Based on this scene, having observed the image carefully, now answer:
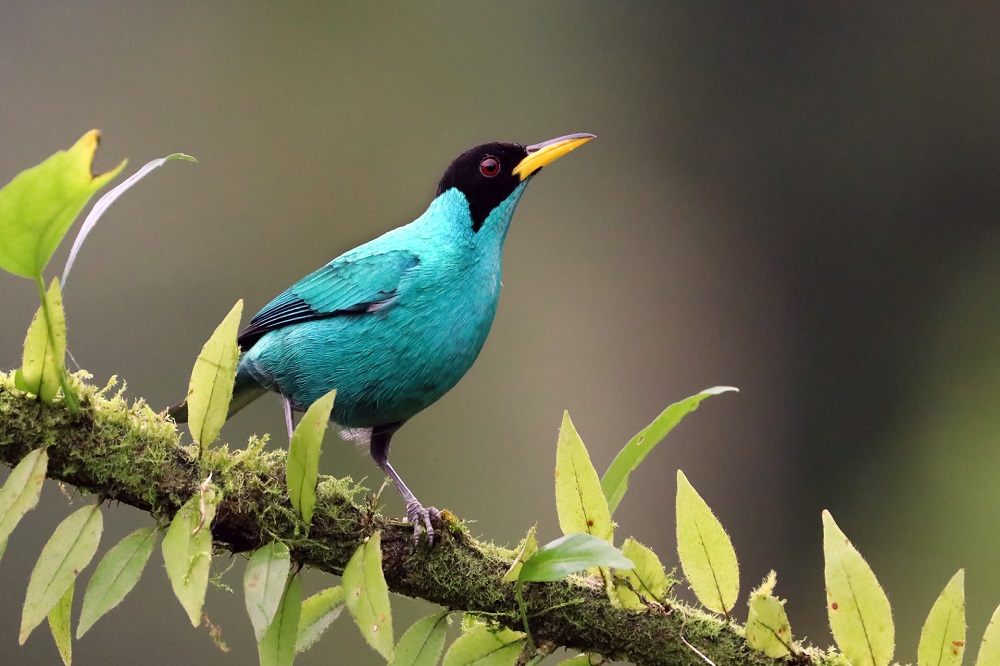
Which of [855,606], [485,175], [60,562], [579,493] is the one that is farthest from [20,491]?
[485,175]

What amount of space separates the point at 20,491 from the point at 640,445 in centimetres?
109

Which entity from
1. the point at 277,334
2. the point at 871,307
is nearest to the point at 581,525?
the point at 277,334

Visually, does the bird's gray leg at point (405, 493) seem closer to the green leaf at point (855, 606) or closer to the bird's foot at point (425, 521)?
the bird's foot at point (425, 521)

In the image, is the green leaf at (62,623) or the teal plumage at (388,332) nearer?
the green leaf at (62,623)

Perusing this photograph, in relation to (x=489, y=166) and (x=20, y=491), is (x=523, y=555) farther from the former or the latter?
(x=489, y=166)

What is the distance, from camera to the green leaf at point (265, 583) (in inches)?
69.1

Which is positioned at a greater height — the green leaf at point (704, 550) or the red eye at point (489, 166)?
the red eye at point (489, 166)

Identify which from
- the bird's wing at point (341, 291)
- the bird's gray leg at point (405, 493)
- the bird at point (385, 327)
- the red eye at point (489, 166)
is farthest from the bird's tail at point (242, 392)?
the red eye at point (489, 166)

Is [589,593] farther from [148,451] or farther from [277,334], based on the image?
[277,334]

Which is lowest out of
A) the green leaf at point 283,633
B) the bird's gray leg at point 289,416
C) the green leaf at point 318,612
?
the green leaf at point 318,612

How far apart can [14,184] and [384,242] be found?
1809 millimetres

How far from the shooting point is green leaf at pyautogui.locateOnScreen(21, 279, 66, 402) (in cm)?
186

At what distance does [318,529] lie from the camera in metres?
2.08

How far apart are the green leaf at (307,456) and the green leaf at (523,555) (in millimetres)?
399
